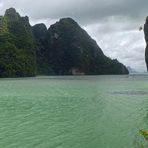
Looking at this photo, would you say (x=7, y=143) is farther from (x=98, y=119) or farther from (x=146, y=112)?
(x=146, y=112)

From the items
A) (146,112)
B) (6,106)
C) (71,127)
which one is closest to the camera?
(71,127)

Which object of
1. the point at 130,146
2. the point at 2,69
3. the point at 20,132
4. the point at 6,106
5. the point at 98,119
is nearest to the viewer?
the point at 130,146

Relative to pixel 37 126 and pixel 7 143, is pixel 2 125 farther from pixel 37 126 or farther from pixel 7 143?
pixel 7 143

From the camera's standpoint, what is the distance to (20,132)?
92.6 ft

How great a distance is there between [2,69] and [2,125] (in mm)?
163918

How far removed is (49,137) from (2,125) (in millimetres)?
7070

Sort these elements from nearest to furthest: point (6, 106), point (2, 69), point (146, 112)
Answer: point (146, 112) → point (6, 106) → point (2, 69)

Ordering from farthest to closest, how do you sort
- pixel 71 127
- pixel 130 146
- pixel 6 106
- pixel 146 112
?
pixel 6 106, pixel 146 112, pixel 71 127, pixel 130 146

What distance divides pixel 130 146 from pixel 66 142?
444 centimetres

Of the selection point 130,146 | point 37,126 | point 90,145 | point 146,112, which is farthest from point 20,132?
point 146,112

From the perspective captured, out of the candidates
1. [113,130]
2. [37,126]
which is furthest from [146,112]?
[37,126]

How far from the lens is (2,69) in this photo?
192 meters

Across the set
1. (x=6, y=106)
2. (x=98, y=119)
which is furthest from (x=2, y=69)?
Result: (x=98, y=119)

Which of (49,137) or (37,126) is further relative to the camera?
(37,126)
